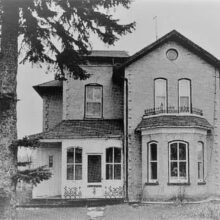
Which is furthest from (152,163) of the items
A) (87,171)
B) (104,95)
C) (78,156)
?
(104,95)

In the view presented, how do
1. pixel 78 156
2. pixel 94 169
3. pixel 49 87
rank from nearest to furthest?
pixel 78 156 → pixel 94 169 → pixel 49 87

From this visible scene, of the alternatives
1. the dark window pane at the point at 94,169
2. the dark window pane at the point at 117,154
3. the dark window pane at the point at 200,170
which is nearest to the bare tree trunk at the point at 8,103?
the dark window pane at the point at 117,154

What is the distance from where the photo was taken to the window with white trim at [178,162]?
2173cm

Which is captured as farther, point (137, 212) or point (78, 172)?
point (78, 172)

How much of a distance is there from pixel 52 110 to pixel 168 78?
7.91 m

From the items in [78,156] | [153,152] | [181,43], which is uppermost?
[181,43]

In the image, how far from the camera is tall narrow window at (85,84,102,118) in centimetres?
2544

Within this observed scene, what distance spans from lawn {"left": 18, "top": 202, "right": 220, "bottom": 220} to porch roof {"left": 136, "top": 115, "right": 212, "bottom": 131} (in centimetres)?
389

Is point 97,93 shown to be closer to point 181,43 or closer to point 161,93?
point 161,93

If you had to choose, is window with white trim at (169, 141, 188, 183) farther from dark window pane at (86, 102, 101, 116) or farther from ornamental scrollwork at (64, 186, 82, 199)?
dark window pane at (86, 102, 101, 116)

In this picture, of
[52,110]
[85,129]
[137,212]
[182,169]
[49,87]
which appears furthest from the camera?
[52,110]

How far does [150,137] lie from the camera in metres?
22.4

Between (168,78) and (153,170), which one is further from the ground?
(168,78)

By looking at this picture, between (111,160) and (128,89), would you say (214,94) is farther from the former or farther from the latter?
(111,160)
